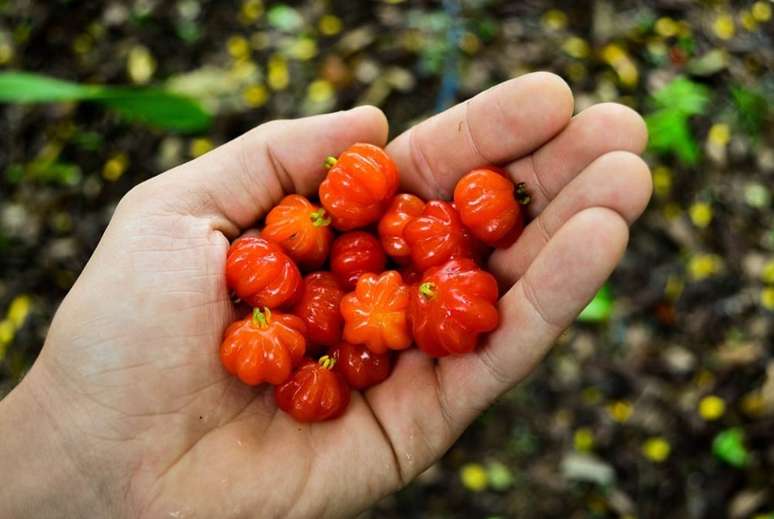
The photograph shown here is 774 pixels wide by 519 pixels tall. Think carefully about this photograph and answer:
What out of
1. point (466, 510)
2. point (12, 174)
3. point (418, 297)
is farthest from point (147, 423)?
point (12, 174)

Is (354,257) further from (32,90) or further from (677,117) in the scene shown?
(677,117)

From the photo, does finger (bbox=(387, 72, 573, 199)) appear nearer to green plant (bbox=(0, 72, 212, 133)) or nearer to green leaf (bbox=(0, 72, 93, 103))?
green plant (bbox=(0, 72, 212, 133))

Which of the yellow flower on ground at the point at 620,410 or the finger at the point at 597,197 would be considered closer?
the finger at the point at 597,197

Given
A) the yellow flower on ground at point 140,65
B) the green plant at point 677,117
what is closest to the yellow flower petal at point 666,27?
the green plant at point 677,117

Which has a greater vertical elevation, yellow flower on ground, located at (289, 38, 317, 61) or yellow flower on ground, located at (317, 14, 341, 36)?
yellow flower on ground, located at (317, 14, 341, 36)

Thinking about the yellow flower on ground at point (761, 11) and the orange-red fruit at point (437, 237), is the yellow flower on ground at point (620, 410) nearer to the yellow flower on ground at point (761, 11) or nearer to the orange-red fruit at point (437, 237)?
the orange-red fruit at point (437, 237)

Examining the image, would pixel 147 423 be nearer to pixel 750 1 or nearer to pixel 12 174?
pixel 12 174

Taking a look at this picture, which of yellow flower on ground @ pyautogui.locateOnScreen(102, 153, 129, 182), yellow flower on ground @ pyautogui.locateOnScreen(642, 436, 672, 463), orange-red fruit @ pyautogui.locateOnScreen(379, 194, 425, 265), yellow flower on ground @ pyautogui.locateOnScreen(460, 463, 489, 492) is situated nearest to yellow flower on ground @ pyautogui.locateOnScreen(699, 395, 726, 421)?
yellow flower on ground @ pyautogui.locateOnScreen(642, 436, 672, 463)
